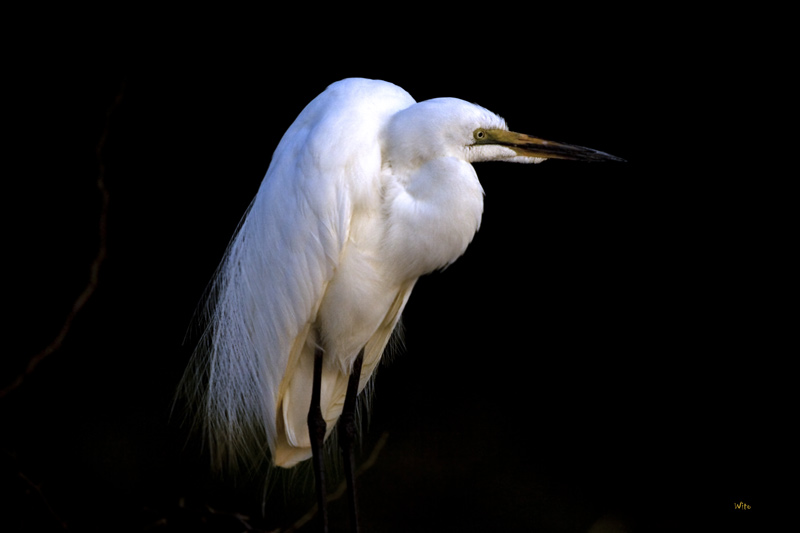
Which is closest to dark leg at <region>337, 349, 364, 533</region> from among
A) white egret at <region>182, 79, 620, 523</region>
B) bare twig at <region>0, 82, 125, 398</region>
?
white egret at <region>182, 79, 620, 523</region>

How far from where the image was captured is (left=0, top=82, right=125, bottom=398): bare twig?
189 cm

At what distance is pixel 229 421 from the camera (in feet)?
6.16

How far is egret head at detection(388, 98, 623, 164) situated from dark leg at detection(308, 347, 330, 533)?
1.66 ft

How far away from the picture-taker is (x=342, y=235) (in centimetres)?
158

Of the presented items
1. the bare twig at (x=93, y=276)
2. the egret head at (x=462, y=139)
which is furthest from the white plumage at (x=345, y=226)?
the bare twig at (x=93, y=276)

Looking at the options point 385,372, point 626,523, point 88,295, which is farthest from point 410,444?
point 88,295

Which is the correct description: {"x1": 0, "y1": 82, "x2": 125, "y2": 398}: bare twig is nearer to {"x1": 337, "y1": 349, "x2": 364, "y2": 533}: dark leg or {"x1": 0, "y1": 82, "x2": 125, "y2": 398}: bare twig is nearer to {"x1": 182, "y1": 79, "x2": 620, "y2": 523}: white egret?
{"x1": 182, "y1": 79, "x2": 620, "y2": 523}: white egret

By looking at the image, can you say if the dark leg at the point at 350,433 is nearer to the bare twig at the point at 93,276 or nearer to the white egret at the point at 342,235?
the white egret at the point at 342,235

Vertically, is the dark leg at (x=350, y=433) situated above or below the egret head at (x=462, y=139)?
below

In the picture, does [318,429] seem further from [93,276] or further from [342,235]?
[93,276]

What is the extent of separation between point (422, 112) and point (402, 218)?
0.20m

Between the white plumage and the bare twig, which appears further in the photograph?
the bare twig

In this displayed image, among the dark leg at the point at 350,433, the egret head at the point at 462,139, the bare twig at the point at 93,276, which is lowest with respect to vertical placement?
the dark leg at the point at 350,433

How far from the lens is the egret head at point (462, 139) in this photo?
1528 mm
